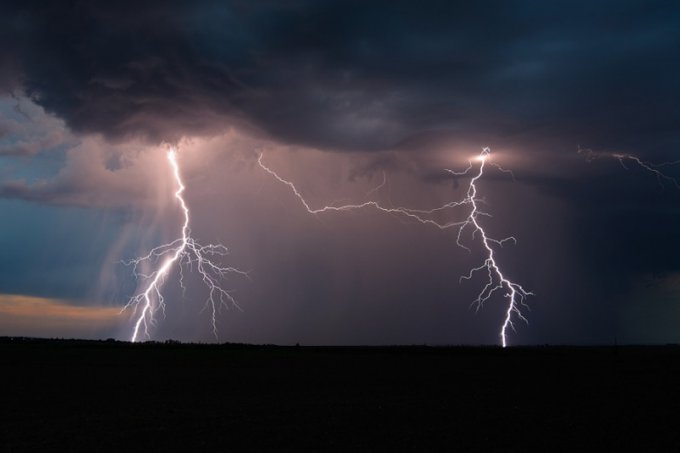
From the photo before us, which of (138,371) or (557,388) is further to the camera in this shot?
(138,371)

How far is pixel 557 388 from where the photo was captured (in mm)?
27016

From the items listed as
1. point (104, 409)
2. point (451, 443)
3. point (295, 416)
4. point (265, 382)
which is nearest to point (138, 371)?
point (265, 382)

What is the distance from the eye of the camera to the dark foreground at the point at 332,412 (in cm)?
1439

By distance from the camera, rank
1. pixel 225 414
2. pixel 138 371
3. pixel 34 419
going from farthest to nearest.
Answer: pixel 138 371
pixel 225 414
pixel 34 419

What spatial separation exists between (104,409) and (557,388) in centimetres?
1698

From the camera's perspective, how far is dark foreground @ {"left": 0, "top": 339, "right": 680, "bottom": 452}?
14.4 metres

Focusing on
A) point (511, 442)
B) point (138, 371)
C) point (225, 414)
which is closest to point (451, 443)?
point (511, 442)

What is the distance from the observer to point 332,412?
18.9 m

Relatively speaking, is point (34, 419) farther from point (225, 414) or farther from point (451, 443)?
point (451, 443)

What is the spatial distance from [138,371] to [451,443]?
23.1 m

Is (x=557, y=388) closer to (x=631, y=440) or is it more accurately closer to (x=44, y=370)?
(x=631, y=440)

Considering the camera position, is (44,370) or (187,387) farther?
(44,370)

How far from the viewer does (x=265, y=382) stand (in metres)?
28.3

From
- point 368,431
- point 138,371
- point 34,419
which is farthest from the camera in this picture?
point 138,371
